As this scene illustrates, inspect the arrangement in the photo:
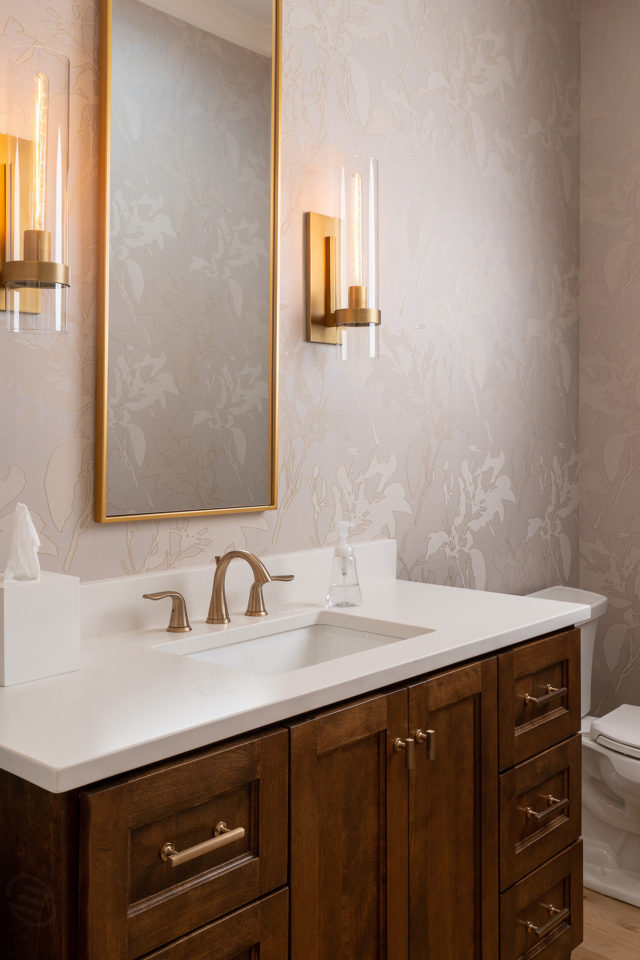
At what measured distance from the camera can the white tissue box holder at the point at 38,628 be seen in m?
1.13

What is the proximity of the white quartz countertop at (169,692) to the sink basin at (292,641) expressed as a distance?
27 mm

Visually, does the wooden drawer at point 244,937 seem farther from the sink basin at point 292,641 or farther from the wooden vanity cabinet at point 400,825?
the sink basin at point 292,641

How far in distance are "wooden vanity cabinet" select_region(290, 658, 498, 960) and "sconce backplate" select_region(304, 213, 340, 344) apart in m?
0.86

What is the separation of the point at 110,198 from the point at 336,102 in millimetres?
757

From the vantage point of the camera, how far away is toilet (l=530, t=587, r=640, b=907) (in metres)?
2.14

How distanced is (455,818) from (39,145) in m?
1.33

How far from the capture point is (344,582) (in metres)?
1.73

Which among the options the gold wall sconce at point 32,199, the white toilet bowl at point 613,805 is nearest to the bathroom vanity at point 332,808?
the white toilet bowl at point 613,805

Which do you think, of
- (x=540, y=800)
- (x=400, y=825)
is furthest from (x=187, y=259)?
(x=540, y=800)

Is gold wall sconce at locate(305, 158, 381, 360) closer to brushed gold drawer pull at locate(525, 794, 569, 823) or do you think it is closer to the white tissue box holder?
the white tissue box holder

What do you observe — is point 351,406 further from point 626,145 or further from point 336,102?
point 626,145

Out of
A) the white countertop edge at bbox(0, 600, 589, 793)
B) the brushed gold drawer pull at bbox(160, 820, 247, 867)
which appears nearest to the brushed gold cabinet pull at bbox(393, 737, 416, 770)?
the white countertop edge at bbox(0, 600, 589, 793)

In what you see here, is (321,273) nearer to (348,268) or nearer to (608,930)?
(348,268)

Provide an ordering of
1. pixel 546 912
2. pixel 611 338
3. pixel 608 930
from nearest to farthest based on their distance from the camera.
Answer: pixel 546 912 → pixel 608 930 → pixel 611 338
